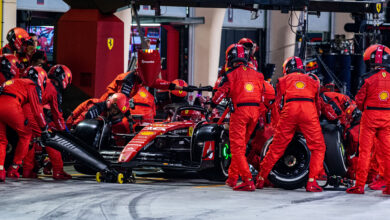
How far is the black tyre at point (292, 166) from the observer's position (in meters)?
8.53

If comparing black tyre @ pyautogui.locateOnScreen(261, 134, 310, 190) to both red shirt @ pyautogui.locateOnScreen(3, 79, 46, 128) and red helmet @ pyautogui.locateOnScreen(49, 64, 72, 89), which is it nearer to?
red shirt @ pyautogui.locateOnScreen(3, 79, 46, 128)

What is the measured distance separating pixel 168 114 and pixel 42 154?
7.47ft

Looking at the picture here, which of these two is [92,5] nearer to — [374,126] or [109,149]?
[109,149]

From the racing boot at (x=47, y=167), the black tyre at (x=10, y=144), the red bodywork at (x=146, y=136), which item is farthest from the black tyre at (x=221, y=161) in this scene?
the black tyre at (x=10, y=144)

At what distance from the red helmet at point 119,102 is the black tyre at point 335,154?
10.7 feet

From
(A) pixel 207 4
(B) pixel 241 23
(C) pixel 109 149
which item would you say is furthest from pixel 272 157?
(B) pixel 241 23

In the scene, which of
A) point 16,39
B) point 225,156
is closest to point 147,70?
point 225,156

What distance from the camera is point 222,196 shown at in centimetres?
777

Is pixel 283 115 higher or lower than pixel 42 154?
higher

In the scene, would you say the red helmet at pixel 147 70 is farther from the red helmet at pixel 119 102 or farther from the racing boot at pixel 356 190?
the racing boot at pixel 356 190

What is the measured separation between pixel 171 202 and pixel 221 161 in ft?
7.23

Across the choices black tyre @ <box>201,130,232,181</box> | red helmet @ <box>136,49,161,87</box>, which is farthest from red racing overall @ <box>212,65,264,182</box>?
red helmet @ <box>136,49,161,87</box>

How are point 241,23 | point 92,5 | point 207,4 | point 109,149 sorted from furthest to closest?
point 241,23, point 92,5, point 207,4, point 109,149

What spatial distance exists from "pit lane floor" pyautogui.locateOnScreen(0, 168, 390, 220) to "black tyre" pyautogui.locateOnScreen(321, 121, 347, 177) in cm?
34
